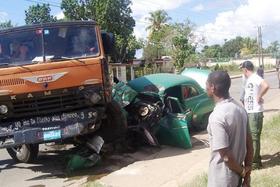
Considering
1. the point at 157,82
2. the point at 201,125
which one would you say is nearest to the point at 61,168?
the point at 157,82

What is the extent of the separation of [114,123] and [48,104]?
1.45 meters

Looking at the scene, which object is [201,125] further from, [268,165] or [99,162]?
[268,165]

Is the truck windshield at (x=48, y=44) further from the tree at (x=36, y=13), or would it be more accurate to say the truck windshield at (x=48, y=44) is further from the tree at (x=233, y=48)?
the tree at (x=233, y=48)

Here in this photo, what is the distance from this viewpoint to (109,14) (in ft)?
142

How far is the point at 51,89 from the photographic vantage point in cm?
848

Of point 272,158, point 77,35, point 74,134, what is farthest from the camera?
point 77,35

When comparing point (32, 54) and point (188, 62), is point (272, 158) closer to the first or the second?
point (32, 54)

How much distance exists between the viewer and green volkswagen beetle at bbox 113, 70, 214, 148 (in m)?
10.1

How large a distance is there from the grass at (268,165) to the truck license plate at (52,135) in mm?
2701

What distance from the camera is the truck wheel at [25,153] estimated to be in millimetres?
9547

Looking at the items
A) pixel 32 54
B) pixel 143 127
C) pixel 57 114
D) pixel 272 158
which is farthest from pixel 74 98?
pixel 272 158

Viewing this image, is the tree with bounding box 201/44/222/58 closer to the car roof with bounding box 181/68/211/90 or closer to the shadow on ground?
the car roof with bounding box 181/68/211/90

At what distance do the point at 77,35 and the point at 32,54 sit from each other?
34.5 inches

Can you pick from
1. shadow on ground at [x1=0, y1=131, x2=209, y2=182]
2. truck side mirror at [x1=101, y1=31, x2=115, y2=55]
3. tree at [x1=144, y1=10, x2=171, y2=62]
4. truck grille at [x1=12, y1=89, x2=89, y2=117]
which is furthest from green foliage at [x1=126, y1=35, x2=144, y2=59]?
truck grille at [x1=12, y1=89, x2=89, y2=117]
